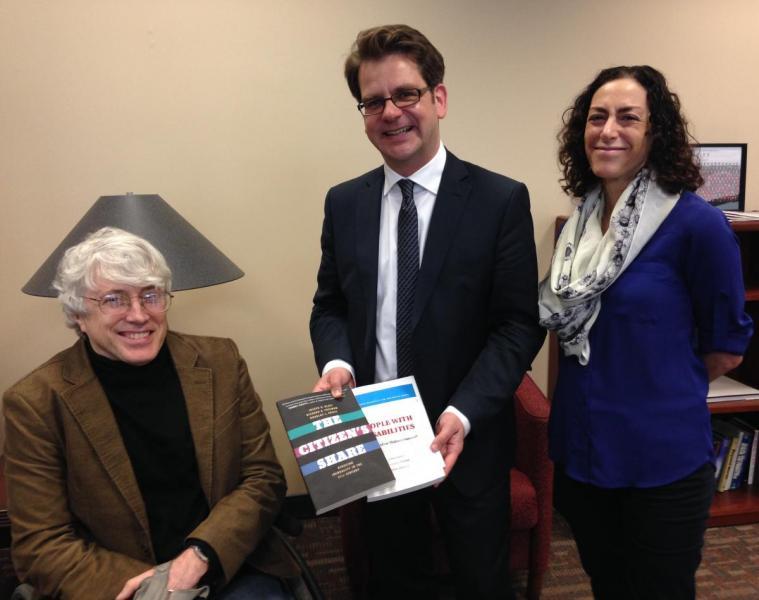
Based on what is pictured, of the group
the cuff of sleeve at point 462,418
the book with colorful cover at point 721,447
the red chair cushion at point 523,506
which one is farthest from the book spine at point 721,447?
the cuff of sleeve at point 462,418

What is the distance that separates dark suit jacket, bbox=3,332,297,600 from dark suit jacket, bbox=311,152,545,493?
434 millimetres

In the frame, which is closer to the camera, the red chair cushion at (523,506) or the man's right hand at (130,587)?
the man's right hand at (130,587)

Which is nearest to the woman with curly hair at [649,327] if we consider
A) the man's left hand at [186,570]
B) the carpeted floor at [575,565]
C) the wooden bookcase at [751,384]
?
the carpeted floor at [575,565]

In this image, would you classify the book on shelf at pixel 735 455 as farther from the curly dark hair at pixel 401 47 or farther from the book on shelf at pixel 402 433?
the curly dark hair at pixel 401 47

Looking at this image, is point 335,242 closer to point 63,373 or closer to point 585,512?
point 63,373

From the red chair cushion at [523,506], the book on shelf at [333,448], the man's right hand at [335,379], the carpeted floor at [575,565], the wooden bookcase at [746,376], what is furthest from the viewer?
the wooden bookcase at [746,376]

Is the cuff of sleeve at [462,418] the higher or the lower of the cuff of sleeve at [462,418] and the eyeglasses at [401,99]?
the lower

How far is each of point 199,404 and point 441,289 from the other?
711 millimetres

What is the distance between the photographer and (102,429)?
132 centimetres

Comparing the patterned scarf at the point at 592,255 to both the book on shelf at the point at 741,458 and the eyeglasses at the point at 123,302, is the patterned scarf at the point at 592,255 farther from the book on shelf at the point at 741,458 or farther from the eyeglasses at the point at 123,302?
the book on shelf at the point at 741,458

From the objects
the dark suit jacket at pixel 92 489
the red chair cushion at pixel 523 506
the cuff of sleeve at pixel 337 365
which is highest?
the cuff of sleeve at pixel 337 365

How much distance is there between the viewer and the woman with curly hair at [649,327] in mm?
1264

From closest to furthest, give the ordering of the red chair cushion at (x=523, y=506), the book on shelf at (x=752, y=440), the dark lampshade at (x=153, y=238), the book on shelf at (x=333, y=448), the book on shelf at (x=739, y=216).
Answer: the book on shelf at (x=333, y=448)
the dark lampshade at (x=153, y=238)
the red chair cushion at (x=523, y=506)
the book on shelf at (x=739, y=216)
the book on shelf at (x=752, y=440)

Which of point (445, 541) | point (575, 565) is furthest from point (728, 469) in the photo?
point (445, 541)
